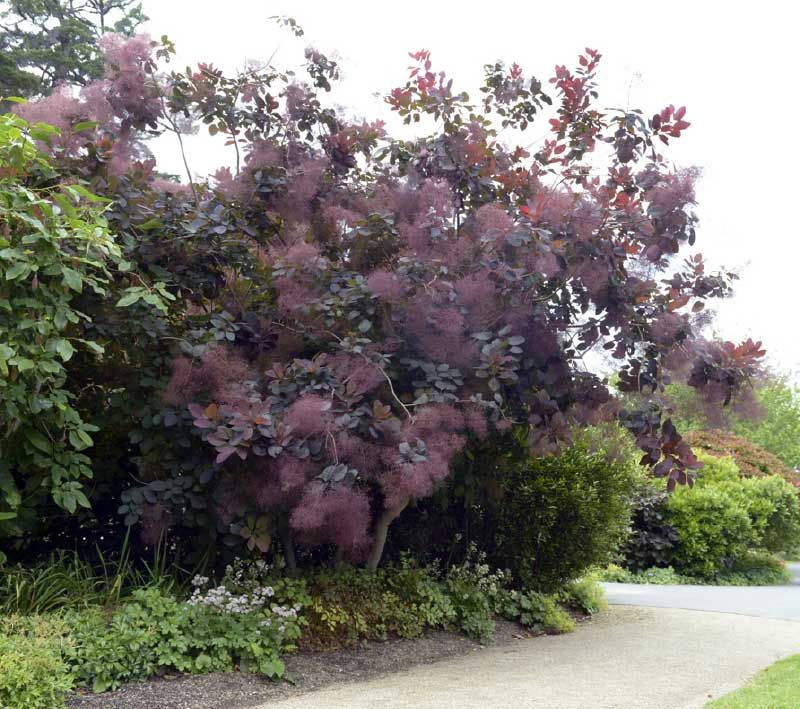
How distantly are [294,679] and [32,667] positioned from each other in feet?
5.29

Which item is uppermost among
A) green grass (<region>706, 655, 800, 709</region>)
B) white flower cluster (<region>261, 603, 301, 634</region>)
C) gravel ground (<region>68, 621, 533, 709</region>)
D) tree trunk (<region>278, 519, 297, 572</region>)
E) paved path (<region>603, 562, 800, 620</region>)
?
tree trunk (<region>278, 519, 297, 572</region>)

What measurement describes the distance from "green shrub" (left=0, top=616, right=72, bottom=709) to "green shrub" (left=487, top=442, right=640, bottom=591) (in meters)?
4.06

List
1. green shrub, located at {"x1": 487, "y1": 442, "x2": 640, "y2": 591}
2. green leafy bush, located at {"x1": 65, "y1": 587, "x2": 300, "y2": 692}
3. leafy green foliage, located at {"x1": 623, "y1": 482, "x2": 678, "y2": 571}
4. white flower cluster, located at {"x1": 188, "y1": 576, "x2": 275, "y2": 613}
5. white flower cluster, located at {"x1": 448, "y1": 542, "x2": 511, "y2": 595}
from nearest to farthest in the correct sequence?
green leafy bush, located at {"x1": 65, "y1": 587, "x2": 300, "y2": 692} → white flower cluster, located at {"x1": 188, "y1": 576, "x2": 275, "y2": 613} → white flower cluster, located at {"x1": 448, "y1": 542, "x2": 511, "y2": 595} → green shrub, located at {"x1": 487, "y1": 442, "x2": 640, "y2": 591} → leafy green foliage, located at {"x1": 623, "y1": 482, "x2": 678, "y2": 571}

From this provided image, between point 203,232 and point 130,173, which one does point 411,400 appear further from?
point 130,173

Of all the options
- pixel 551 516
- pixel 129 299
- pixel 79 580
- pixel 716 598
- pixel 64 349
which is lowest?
pixel 716 598

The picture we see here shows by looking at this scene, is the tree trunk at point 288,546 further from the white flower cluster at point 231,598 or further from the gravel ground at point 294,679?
the gravel ground at point 294,679

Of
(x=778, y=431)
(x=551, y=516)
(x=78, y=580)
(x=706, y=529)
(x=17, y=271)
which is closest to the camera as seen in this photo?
(x=17, y=271)

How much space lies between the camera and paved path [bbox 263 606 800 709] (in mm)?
4711

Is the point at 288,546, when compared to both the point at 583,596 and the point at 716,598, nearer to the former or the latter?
the point at 583,596

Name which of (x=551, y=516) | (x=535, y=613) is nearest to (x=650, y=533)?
(x=551, y=516)

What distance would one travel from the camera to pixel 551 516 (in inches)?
296

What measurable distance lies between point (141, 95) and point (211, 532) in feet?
11.4

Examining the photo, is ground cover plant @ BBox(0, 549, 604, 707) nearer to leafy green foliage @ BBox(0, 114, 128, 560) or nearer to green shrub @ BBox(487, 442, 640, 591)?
green shrub @ BBox(487, 442, 640, 591)

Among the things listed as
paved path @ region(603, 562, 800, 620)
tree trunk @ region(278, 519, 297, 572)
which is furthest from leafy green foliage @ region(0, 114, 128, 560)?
paved path @ region(603, 562, 800, 620)
